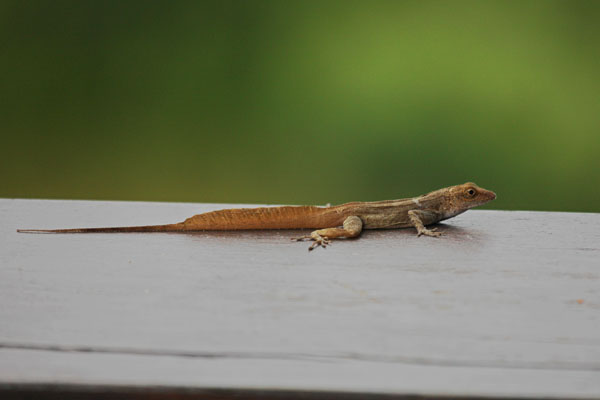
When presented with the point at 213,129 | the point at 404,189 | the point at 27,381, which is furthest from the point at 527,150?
the point at 27,381

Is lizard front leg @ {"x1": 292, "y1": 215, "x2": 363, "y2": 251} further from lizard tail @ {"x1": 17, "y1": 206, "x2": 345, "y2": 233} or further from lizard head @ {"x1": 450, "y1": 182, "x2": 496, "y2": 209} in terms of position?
lizard head @ {"x1": 450, "y1": 182, "x2": 496, "y2": 209}

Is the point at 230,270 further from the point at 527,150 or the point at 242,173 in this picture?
the point at 527,150

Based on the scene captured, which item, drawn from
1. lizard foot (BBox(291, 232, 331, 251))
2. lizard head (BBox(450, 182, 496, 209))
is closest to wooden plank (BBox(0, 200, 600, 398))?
lizard foot (BBox(291, 232, 331, 251))

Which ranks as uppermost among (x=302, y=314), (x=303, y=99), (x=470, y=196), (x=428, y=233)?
(x=303, y=99)

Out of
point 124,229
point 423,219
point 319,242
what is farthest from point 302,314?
point 423,219

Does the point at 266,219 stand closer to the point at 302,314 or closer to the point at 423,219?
the point at 423,219

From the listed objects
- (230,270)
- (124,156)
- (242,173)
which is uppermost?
(124,156)
